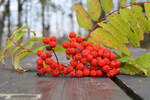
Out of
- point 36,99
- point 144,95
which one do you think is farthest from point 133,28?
point 36,99

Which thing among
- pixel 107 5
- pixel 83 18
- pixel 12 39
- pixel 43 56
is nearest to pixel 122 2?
pixel 107 5

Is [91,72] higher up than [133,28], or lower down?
lower down

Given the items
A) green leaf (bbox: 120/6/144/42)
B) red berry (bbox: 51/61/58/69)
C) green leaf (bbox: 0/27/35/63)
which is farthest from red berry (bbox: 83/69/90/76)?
green leaf (bbox: 0/27/35/63)

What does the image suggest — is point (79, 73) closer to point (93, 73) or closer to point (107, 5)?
point (93, 73)

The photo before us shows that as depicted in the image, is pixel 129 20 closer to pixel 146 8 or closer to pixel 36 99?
pixel 146 8

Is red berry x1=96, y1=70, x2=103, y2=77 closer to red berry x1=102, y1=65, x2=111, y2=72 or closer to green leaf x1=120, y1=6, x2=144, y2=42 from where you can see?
red berry x1=102, y1=65, x2=111, y2=72

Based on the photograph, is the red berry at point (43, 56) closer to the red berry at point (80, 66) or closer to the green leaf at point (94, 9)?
the red berry at point (80, 66)
